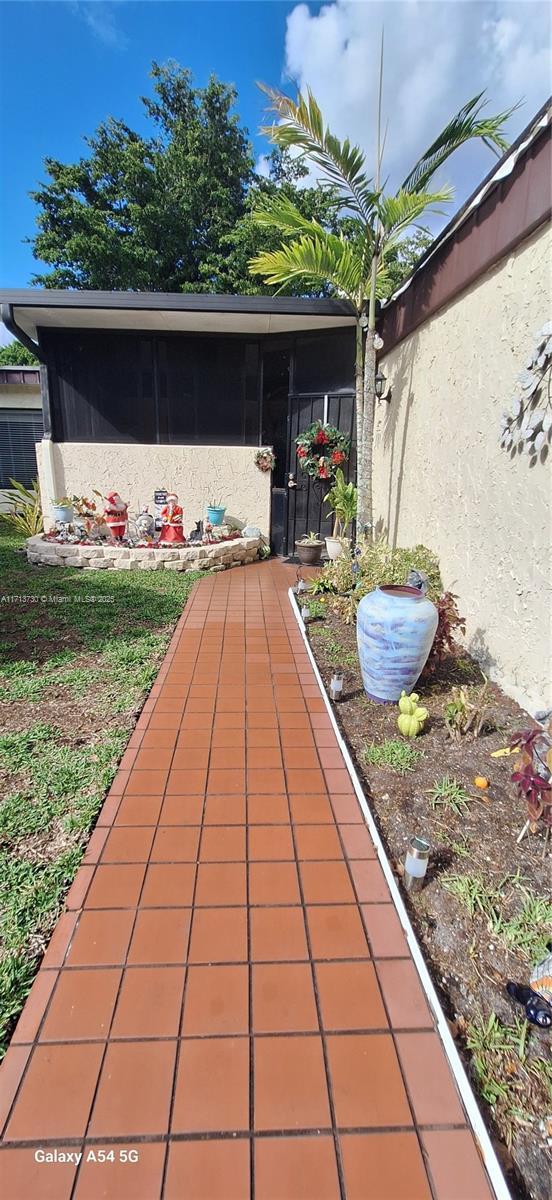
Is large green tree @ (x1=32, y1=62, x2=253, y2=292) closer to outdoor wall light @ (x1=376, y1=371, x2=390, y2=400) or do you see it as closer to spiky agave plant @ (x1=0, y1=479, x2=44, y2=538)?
spiky agave plant @ (x1=0, y1=479, x2=44, y2=538)

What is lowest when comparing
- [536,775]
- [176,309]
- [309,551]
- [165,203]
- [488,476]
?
[536,775]

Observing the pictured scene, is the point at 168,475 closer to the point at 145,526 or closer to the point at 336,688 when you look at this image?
the point at 145,526

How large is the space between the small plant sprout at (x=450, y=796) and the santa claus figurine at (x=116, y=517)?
5.76m

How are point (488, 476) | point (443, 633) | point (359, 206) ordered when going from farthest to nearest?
point (359, 206) → point (488, 476) → point (443, 633)

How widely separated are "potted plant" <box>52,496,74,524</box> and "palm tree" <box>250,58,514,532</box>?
13.5 feet

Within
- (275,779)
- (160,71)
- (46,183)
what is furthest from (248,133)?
(275,779)

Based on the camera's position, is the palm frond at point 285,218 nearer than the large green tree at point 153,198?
Yes

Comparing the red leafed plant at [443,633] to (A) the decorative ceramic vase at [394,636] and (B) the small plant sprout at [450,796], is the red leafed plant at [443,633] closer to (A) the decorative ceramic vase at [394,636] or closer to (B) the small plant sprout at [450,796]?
(A) the decorative ceramic vase at [394,636]

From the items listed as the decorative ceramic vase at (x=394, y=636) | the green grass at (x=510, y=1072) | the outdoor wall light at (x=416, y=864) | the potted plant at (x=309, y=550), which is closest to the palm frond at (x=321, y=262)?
the potted plant at (x=309, y=550)

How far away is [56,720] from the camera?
2.82 metres

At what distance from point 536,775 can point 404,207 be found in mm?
4656

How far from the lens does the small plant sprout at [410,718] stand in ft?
8.49

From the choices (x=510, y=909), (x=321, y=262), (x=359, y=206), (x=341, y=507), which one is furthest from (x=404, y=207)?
(x=510, y=909)

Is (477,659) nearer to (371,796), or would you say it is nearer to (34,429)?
(371,796)
